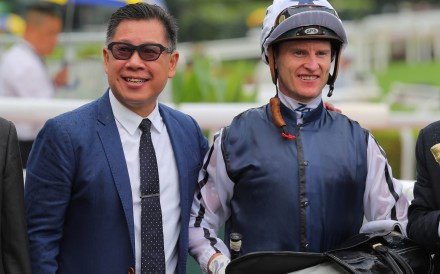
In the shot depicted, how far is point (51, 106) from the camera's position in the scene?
6.32 metres

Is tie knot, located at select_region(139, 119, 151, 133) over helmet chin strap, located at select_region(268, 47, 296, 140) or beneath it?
beneath

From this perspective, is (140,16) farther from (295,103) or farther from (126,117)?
(295,103)

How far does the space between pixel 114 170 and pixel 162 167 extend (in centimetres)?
21

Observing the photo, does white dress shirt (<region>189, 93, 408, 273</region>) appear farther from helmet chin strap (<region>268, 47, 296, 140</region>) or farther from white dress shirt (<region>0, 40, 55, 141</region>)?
white dress shirt (<region>0, 40, 55, 141</region>)

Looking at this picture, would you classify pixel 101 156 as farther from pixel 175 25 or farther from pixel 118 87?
pixel 175 25

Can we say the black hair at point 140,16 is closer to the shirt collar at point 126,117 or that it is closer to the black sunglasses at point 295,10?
the shirt collar at point 126,117

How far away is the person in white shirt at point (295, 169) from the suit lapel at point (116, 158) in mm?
360

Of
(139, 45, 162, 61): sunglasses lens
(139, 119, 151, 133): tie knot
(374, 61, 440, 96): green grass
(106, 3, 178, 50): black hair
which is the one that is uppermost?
(106, 3, 178, 50): black hair

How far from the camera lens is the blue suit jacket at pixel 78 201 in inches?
121

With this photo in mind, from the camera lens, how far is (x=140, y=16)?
326 cm

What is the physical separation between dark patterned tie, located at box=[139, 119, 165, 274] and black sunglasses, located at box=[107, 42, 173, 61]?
0.37m

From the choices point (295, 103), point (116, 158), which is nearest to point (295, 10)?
point (295, 103)

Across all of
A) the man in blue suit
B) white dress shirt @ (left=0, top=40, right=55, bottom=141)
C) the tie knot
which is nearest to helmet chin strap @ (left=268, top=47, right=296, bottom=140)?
the man in blue suit

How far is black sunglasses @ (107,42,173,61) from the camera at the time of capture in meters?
3.22
